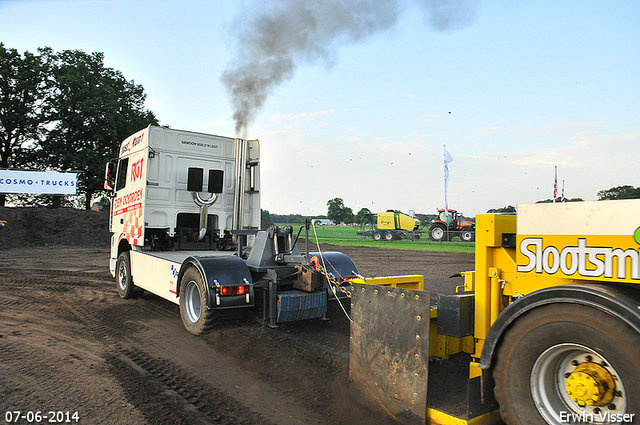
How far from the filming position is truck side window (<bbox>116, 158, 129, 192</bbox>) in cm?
944

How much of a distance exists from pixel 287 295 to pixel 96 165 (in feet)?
95.8

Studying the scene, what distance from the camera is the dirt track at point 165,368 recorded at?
3.81 metres

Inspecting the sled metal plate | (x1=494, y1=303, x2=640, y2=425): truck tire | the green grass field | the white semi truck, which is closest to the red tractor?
the green grass field

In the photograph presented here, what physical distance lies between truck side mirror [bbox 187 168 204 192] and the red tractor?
954 inches

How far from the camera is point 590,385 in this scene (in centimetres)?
253

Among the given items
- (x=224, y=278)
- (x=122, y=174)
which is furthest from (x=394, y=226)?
(x=224, y=278)

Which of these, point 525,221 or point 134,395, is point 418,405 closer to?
point 525,221

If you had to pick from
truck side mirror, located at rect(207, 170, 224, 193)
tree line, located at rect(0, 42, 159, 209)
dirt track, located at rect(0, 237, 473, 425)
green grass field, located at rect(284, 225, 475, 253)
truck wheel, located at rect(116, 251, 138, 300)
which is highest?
tree line, located at rect(0, 42, 159, 209)

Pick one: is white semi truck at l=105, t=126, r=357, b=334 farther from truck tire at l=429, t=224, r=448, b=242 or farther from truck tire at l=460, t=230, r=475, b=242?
truck tire at l=429, t=224, r=448, b=242

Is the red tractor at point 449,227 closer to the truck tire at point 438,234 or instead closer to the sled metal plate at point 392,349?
the truck tire at point 438,234

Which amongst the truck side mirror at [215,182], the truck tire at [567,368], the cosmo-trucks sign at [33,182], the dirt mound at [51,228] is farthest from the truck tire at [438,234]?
the truck tire at [567,368]

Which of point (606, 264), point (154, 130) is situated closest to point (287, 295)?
point (606, 264)

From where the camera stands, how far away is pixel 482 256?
3342mm

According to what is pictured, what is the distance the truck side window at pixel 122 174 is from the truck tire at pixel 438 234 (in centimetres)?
2509
